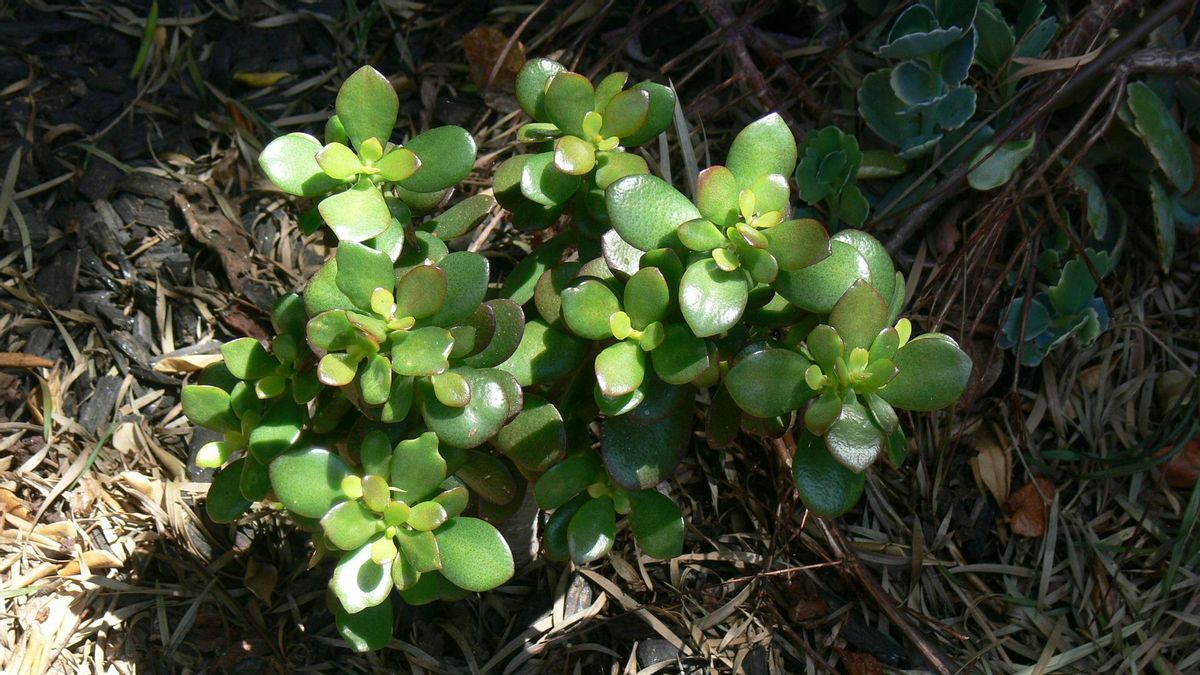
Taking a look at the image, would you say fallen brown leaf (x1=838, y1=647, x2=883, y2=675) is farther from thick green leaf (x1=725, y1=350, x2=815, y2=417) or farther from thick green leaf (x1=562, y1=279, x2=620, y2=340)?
thick green leaf (x1=562, y1=279, x2=620, y2=340)

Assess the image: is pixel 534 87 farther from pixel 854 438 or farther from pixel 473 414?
pixel 854 438

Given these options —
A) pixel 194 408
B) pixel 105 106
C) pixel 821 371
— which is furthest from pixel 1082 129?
pixel 105 106

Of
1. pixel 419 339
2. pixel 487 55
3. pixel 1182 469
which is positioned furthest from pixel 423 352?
pixel 1182 469

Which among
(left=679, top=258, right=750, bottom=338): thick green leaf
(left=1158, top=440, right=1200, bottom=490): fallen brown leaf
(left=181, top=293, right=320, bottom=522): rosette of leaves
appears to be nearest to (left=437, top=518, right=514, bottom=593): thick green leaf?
(left=181, top=293, right=320, bottom=522): rosette of leaves

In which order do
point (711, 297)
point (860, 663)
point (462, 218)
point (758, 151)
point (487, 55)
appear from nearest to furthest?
point (711, 297) → point (758, 151) → point (462, 218) → point (860, 663) → point (487, 55)

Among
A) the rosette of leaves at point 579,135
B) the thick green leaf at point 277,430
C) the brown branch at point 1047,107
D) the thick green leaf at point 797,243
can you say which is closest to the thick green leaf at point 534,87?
the rosette of leaves at point 579,135

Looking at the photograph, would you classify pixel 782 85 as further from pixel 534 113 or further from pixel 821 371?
pixel 821 371
